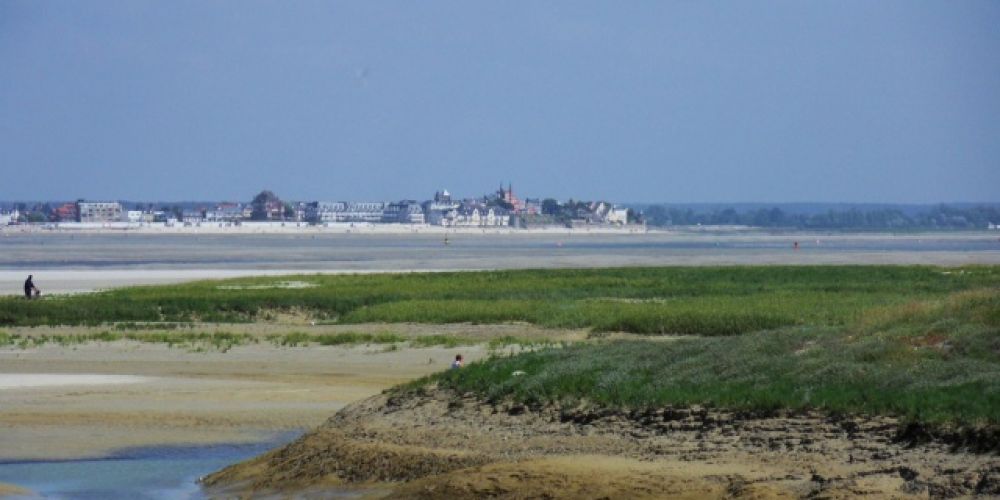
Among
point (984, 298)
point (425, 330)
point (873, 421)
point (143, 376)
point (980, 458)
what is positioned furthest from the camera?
point (425, 330)

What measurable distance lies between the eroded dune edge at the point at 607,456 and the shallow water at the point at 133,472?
2.20ft

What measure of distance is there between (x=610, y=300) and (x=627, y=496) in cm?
3470

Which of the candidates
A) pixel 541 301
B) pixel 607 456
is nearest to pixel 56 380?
pixel 607 456

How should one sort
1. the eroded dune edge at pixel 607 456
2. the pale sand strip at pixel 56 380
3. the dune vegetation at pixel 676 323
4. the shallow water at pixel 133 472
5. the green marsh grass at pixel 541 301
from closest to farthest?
the eroded dune edge at pixel 607 456 < the dune vegetation at pixel 676 323 < the shallow water at pixel 133 472 < the pale sand strip at pixel 56 380 < the green marsh grass at pixel 541 301

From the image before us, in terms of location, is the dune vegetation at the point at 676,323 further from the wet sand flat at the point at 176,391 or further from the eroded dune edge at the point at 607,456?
the wet sand flat at the point at 176,391

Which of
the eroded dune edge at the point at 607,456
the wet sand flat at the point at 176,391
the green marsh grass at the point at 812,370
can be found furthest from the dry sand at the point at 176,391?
the green marsh grass at the point at 812,370

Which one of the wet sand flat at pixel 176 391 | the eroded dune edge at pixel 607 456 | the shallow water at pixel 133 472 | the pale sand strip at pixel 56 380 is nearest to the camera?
the eroded dune edge at pixel 607 456

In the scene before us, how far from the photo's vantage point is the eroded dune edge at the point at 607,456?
42.9 feet

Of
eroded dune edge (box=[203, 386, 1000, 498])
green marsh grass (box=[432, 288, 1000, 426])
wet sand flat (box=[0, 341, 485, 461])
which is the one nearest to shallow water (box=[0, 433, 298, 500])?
wet sand flat (box=[0, 341, 485, 461])

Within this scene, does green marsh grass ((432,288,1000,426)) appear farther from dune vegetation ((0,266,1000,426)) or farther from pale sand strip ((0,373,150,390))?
pale sand strip ((0,373,150,390))

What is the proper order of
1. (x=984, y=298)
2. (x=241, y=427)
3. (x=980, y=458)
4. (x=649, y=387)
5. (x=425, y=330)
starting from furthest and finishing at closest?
(x=425, y=330) → (x=241, y=427) → (x=984, y=298) → (x=649, y=387) → (x=980, y=458)

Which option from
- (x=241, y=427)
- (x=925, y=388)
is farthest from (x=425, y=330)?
(x=925, y=388)

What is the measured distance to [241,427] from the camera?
884 inches

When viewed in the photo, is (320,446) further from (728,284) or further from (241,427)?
(728,284)
